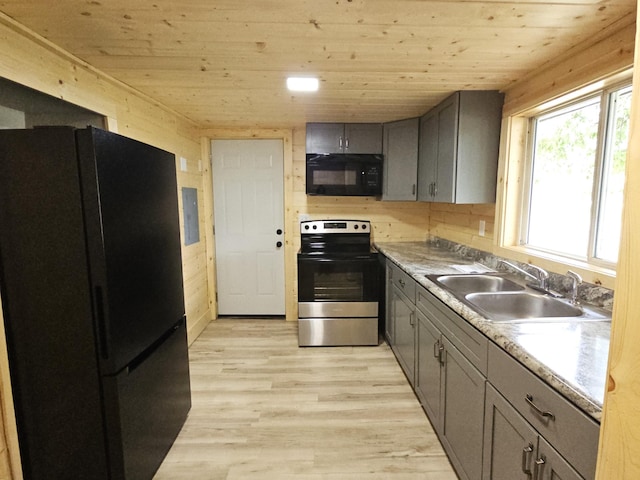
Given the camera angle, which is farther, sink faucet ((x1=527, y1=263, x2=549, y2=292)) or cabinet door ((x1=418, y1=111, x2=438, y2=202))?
cabinet door ((x1=418, y1=111, x2=438, y2=202))

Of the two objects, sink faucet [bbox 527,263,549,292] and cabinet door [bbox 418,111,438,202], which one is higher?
cabinet door [bbox 418,111,438,202]

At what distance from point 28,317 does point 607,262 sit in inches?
104

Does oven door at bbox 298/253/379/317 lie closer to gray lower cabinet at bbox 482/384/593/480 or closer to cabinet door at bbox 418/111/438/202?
cabinet door at bbox 418/111/438/202

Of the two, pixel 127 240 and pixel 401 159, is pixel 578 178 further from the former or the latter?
pixel 127 240

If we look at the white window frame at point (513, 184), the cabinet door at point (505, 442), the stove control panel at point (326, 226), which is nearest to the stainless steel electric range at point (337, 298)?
the stove control panel at point (326, 226)

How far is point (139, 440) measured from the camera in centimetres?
152

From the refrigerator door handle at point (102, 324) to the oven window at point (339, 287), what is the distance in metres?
1.92

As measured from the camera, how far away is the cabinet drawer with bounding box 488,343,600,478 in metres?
0.84

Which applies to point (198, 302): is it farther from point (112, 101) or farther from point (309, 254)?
point (112, 101)

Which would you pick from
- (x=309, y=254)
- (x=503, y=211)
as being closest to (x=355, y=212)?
(x=309, y=254)

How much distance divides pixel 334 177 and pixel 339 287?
3.68ft

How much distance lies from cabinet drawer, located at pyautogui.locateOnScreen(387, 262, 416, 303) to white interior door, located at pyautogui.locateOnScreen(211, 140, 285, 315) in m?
1.43

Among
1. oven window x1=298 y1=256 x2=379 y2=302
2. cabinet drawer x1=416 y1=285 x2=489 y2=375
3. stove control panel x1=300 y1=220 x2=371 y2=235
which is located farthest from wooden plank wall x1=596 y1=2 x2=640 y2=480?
stove control panel x1=300 y1=220 x2=371 y2=235

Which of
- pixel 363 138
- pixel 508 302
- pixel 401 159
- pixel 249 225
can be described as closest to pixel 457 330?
pixel 508 302
